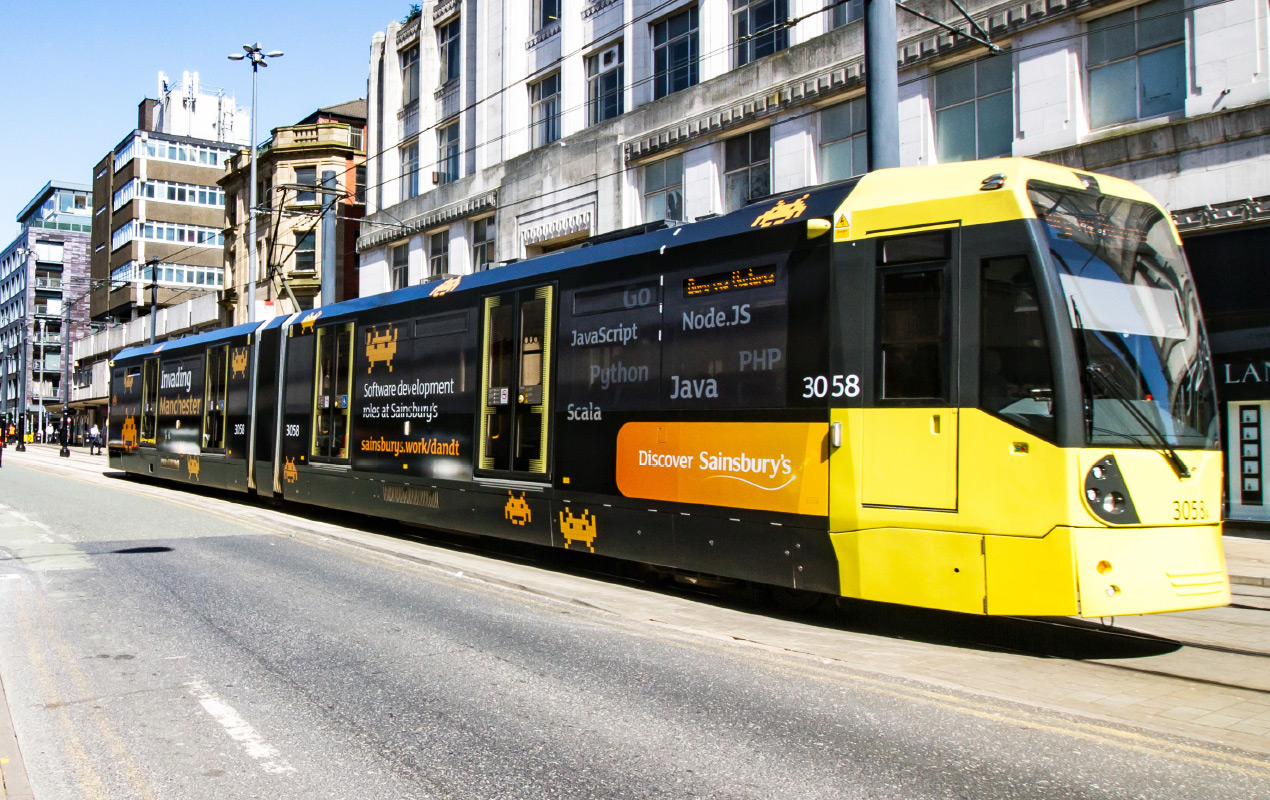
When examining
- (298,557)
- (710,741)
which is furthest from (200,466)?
(710,741)

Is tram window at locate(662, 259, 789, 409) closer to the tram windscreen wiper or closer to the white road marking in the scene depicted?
the tram windscreen wiper

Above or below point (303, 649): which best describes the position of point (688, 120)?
above

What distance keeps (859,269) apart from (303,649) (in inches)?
196

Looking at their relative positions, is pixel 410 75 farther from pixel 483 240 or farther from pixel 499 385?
pixel 499 385

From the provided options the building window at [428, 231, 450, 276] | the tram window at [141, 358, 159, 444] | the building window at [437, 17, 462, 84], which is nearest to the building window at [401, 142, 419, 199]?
the building window at [428, 231, 450, 276]

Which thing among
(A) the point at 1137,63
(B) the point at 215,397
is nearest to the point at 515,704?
(A) the point at 1137,63

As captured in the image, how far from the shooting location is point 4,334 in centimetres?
10719

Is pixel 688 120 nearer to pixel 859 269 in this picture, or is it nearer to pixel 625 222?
pixel 625 222

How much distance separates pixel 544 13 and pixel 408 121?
8.81 m

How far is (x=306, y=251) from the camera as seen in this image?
158ft

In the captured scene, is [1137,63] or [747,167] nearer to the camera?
[1137,63]

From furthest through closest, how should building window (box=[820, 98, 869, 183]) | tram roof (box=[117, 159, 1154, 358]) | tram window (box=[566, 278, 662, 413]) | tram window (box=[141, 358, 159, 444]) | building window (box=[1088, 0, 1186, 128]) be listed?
tram window (box=[141, 358, 159, 444]) < building window (box=[820, 98, 869, 183]) < building window (box=[1088, 0, 1186, 128]) < tram window (box=[566, 278, 662, 413]) < tram roof (box=[117, 159, 1154, 358])

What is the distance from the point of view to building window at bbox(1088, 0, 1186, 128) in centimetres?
1475

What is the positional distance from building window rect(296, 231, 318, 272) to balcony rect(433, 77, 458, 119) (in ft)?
51.7
